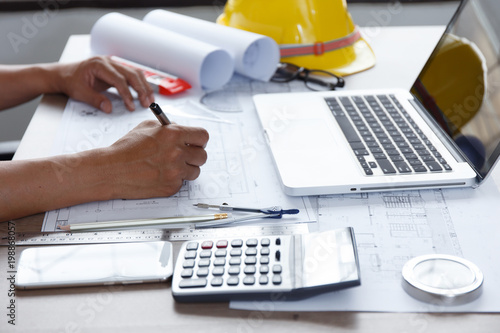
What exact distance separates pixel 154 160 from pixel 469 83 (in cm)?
52

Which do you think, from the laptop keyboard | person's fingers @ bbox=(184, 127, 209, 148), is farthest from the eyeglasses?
person's fingers @ bbox=(184, 127, 209, 148)

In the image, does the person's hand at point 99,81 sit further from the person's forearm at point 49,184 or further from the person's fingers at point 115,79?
the person's forearm at point 49,184

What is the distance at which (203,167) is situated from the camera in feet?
3.06

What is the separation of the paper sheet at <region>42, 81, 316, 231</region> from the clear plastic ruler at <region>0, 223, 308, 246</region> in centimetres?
2

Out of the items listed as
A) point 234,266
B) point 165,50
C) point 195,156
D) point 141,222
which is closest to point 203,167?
point 195,156

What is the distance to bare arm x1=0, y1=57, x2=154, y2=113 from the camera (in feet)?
3.75

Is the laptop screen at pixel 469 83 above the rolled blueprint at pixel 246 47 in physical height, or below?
above

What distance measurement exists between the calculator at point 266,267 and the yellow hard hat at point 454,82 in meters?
0.34

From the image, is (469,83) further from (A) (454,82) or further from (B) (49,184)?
(B) (49,184)

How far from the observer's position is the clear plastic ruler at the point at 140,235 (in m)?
0.75

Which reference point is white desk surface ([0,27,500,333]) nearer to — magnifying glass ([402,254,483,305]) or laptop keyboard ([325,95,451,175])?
magnifying glass ([402,254,483,305])

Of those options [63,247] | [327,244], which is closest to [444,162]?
[327,244]

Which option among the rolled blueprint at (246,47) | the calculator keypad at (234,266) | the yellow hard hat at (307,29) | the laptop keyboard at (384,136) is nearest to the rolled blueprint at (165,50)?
the rolled blueprint at (246,47)

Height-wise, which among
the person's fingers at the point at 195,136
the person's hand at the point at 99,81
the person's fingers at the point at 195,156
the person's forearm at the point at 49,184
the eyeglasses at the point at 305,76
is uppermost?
the person's fingers at the point at 195,136
